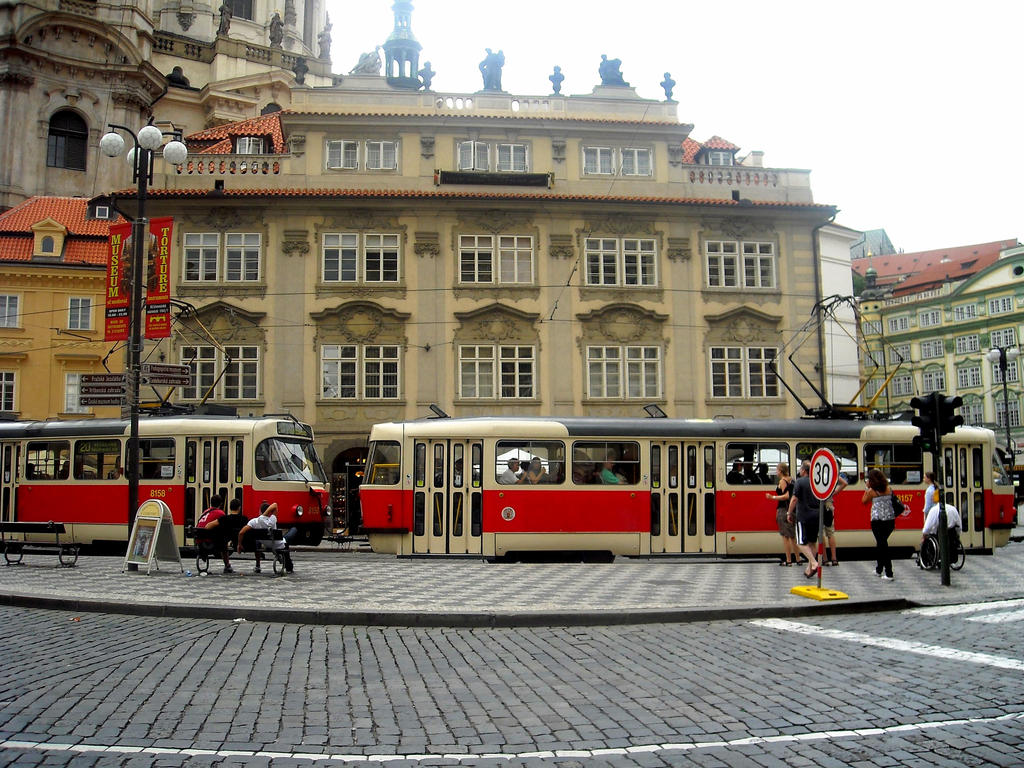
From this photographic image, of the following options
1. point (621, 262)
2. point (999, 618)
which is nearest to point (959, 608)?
point (999, 618)

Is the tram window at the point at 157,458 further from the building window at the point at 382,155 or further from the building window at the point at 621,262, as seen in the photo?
the building window at the point at 621,262

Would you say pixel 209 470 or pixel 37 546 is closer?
pixel 37 546

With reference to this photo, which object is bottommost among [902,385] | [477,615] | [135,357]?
[477,615]

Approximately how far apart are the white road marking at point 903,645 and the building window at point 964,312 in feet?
230

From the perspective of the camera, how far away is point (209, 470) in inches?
865

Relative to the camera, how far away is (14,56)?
55438 millimetres

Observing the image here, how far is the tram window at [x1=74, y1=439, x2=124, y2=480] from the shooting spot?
884 inches

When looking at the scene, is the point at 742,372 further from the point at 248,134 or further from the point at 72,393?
the point at 72,393

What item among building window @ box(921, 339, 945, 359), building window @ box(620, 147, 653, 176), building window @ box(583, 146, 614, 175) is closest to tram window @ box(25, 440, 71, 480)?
building window @ box(583, 146, 614, 175)

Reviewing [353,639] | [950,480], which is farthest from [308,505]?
[950,480]

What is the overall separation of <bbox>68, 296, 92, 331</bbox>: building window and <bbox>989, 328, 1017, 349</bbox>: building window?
60.6 meters

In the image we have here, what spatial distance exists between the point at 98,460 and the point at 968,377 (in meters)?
68.2

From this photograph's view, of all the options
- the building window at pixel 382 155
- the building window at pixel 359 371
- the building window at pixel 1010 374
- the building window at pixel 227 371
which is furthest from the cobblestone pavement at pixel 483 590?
the building window at pixel 1010 374

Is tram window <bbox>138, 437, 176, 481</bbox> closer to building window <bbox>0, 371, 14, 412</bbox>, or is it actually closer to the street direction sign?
the street direction sign
